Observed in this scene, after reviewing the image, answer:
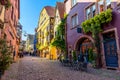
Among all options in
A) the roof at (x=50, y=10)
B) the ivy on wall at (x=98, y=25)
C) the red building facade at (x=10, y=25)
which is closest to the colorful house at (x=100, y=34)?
the ivy on wall at (x=98, y=25)

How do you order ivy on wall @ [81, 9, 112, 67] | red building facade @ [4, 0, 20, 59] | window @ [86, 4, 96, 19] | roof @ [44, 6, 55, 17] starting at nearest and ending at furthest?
red building facade @ [4, 0, 20, 59]
ivy on wall @ [81, 9, 112, 67]
window @ [86, 4, 96, 19]
roof @ [44, 6, 55, 17]

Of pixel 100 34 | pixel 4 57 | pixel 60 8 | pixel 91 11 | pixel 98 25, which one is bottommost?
pixel 4 57

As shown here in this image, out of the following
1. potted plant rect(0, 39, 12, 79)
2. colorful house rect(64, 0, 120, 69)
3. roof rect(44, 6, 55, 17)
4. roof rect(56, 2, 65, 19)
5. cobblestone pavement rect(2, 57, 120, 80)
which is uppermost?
roof rect(44, 6, 55, 17)

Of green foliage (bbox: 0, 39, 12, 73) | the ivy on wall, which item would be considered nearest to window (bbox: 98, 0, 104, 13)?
the ivy on wall

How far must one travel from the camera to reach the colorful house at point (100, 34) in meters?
13.6

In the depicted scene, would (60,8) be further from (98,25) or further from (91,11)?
(98,25)

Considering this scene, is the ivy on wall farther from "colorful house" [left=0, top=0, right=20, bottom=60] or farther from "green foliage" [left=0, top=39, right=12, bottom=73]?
"green foliage" [left=0, top=39, right=12, bottom=73]

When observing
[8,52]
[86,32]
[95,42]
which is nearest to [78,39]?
[86,32]

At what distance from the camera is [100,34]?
50.2 ft

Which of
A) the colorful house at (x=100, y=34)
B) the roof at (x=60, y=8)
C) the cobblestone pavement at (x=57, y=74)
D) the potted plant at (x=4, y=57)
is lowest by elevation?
the cobblestone pavement at (x=57, y=74)

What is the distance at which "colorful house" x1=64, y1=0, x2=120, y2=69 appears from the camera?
534 inches

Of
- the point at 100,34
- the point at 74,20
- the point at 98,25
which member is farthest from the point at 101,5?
the point at 74,20

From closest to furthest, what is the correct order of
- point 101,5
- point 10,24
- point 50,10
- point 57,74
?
point 57,74 → point 101,5 → point 10,24 → point 50,10

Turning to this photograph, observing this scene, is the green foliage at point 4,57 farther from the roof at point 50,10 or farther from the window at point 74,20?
the roof at point 50,10
